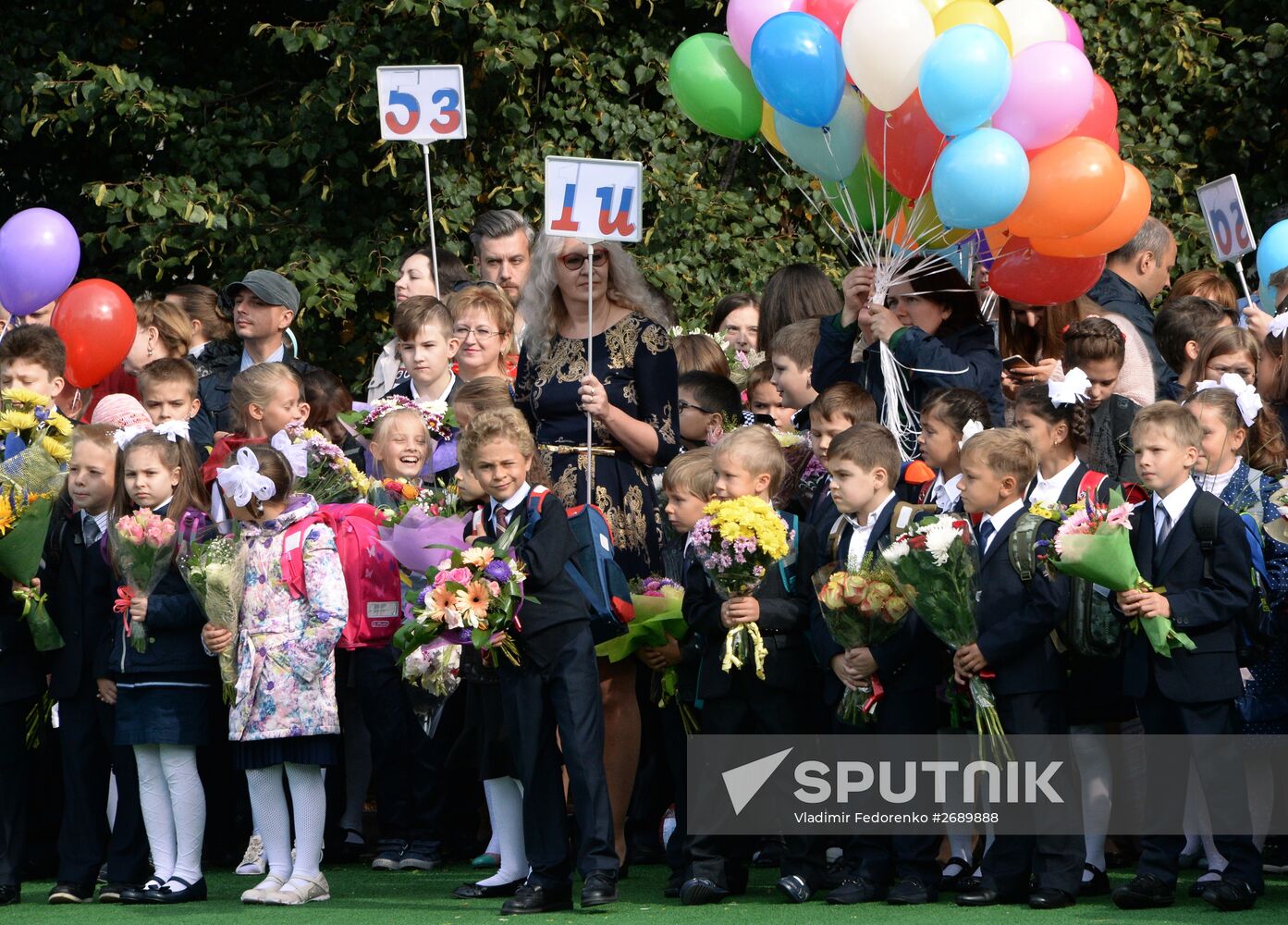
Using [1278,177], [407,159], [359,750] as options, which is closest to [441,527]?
[359,750]

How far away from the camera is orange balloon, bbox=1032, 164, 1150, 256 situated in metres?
7.67

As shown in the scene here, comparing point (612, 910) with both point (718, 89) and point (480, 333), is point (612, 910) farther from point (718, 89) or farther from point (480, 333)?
point (718, 89)

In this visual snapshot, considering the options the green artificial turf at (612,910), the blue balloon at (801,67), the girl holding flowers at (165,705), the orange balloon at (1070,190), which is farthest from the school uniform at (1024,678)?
the girl holding flowers at (165,705)

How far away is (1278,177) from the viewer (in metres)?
13.4

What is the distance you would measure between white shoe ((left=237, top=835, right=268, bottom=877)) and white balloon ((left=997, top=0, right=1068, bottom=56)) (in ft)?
14.4

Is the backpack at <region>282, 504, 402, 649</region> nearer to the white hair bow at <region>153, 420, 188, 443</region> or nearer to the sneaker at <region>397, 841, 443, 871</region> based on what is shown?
the white hair bow at <region>153, 420, 188, 443</region>

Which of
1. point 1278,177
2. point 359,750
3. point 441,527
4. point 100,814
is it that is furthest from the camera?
point 1278,177

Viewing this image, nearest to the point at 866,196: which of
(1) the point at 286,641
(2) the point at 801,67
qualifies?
(2) the point at 801,67

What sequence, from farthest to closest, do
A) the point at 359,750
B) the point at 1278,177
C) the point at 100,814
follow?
the point at 1278,177 < the point at 359,750 < the point at 100,814

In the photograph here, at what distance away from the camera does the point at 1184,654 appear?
6641 millimetres

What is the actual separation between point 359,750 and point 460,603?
1.97 meters

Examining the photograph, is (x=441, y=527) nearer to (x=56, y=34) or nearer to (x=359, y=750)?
(x=359, y=750)

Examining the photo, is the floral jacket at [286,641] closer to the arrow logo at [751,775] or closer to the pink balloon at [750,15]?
the arrow logo at [751,775]

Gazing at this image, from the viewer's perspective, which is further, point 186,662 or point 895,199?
point 895,199
